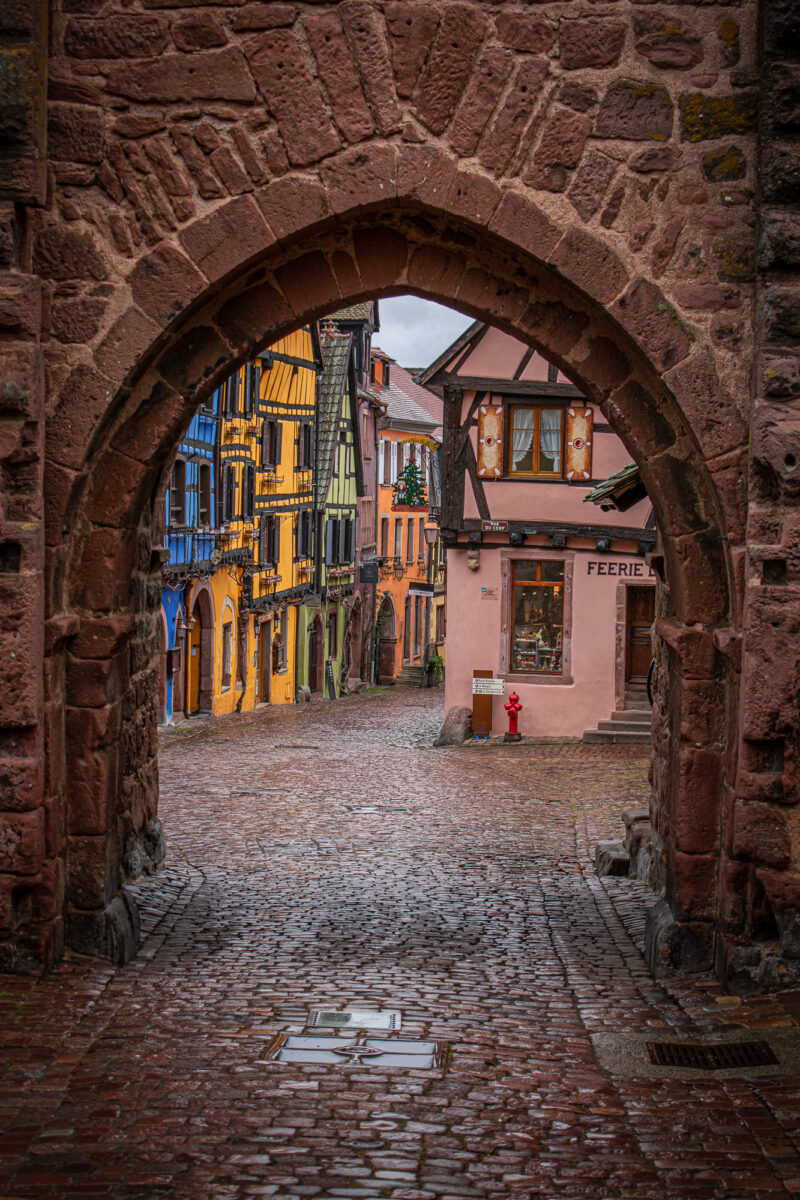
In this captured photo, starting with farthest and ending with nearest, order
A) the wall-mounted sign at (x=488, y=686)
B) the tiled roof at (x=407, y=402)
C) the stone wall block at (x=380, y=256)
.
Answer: the tiled roof at (x=407, y=402), the wall-mounted sign at (x=488, y=686), the stone wall block at (x=380, y=256)

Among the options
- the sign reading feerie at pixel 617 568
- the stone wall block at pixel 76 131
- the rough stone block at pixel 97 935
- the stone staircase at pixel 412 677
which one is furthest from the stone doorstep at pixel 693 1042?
the stone staircase at pixel 412 677

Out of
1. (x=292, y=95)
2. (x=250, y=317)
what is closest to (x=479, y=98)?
(x=292, y=95)

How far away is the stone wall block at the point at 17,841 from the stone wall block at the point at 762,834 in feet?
9.53

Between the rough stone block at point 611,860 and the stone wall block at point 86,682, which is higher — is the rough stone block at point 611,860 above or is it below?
below

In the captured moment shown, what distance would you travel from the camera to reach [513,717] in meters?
18.9

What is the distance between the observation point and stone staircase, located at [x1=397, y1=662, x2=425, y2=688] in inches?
1491

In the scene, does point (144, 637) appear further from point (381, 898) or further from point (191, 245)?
point (191, 245)

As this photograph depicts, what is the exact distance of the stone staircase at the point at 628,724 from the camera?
18500 millimetres

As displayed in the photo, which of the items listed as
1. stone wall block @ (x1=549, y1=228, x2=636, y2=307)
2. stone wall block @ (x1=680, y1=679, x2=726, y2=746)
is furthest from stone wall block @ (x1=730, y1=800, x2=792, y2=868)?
stone wall block @ (x1=549, y1=228, x2=636, y2=307)

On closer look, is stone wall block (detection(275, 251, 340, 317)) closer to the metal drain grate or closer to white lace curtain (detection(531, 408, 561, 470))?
the metal drain grate

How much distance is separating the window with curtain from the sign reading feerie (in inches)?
52.9

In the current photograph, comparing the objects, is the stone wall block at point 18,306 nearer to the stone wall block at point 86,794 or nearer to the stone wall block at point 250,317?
the stone wall block at point 250,317

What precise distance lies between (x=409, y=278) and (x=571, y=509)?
12804mm

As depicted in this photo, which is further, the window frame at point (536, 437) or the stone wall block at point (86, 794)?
the window frame at point (536, 437)
